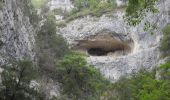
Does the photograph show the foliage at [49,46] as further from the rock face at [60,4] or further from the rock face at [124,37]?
the rock face at [60,4]

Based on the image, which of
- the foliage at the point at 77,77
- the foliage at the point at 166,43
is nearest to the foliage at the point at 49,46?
the foliage at the point at 77,77

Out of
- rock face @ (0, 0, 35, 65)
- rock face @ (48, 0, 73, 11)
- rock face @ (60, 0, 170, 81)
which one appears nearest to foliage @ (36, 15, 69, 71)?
rock face @ (0, 0, 35, 65)

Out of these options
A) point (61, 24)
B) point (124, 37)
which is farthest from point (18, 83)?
point (61, 24)

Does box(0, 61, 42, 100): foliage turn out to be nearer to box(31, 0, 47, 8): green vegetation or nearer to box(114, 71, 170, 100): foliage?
box(114, 71, 170, 100): foliage

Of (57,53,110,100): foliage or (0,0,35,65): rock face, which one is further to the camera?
(57,53,110,100): foliage

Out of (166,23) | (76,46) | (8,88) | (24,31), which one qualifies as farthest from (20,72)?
(76,46)

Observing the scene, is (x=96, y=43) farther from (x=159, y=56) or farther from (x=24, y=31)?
(x=24, y=31)

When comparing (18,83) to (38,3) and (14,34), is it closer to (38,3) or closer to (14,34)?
(14,34)
